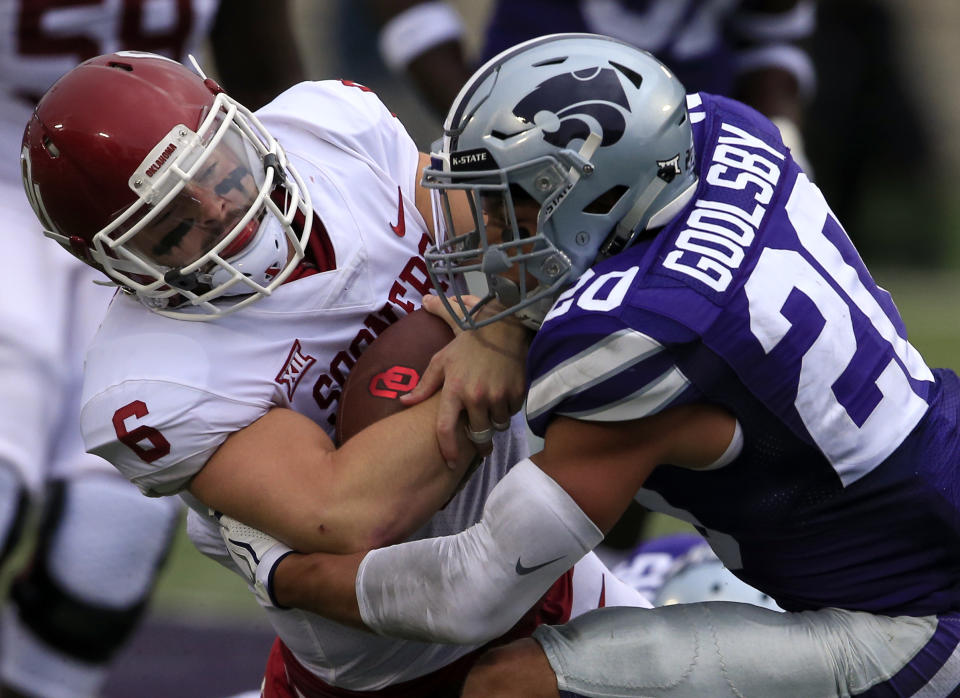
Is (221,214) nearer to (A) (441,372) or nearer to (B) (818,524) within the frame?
(A) (441,372)

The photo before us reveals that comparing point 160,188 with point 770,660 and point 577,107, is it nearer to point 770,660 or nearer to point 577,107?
point 577,107

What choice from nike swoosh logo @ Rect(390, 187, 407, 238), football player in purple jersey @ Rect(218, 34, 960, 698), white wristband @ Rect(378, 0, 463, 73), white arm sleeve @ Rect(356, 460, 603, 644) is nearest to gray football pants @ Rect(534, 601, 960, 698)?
football player in purple jersey @ Rect(218, 34, 960, 698)

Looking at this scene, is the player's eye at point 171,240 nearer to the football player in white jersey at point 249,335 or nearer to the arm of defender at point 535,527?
the football player in white jersey at point 249,335

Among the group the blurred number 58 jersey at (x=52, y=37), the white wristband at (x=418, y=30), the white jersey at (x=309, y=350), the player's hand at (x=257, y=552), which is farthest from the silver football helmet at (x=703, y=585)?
the white wristband at (x=418, y=30)

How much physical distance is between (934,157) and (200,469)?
766cm

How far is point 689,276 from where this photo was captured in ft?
6.35

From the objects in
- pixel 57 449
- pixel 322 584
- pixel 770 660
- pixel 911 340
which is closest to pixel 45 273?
pixel 57 449

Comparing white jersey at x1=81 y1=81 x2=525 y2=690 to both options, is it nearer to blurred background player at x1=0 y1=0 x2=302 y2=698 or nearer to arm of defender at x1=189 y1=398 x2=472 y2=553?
arm of defender at x1=189 y1=398 x2=472 y2=553

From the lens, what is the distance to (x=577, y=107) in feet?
6.66

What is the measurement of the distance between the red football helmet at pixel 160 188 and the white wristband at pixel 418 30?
7.35 feet

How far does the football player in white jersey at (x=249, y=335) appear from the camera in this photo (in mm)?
2119

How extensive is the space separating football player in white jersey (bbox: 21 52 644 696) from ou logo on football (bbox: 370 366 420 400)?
5cm

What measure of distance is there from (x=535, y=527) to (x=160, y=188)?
2.51 ft

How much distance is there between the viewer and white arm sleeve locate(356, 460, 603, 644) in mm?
1946
